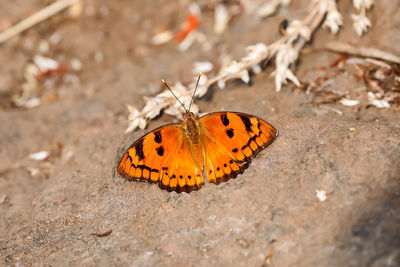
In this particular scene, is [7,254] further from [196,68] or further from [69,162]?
[196,68]

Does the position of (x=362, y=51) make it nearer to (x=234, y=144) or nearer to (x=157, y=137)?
(x=234, y=144)

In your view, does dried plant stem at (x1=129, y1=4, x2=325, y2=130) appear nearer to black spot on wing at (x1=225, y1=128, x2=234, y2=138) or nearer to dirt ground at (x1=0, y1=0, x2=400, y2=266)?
dirt ground at (x1=0, y1=0, x2=400, y2=266)

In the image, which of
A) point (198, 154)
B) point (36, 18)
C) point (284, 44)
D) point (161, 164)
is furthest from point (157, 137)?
point (36, 18)

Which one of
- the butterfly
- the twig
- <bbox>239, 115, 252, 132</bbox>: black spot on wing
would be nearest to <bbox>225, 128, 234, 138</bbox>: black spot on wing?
the butterfly

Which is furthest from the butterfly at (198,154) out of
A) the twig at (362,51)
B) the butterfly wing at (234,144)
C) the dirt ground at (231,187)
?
the twig at (362,51)

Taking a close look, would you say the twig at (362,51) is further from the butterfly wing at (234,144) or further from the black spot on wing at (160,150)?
the black spot on wing at (160,150)

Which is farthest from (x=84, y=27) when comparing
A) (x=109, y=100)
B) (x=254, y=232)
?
(x=254, y=232)

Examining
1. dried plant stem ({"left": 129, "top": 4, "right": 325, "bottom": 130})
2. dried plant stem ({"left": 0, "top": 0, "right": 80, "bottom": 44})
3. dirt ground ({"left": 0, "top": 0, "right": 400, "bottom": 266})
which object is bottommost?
dirt ground ({"left": 0, "top": 0, "right": 400, "bottom": 266})
